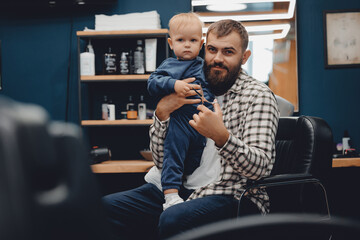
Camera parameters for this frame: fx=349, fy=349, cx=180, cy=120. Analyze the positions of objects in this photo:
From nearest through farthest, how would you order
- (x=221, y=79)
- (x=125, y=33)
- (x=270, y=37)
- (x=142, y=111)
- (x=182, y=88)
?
(x=182, y=88) < (x=221, y=79) < (x=125, y=33) < (x=142, y=111) < (x=270, y=37)

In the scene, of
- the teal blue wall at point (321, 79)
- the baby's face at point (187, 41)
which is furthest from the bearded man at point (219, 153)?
the teal blue wall at point (321, 79)

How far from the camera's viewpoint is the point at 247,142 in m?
1.60

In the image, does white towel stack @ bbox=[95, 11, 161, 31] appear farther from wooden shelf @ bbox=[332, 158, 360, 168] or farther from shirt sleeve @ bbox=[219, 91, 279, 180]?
wooden shelf @ bbox=[332, 158, 360, 168]

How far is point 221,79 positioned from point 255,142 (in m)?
0.42

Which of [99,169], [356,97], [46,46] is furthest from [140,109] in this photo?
[356,97]

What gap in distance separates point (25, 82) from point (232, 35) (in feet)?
8.48

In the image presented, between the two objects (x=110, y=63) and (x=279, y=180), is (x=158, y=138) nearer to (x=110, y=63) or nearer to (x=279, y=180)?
(x=279, y=180)

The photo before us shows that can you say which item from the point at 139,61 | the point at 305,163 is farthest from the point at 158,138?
the point at 139,61

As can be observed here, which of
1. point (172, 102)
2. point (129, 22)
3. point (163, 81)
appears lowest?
point (172, 102)

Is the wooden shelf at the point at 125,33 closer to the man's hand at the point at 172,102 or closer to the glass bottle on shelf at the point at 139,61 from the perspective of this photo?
the glass bottle on shelf at the point at 139,61

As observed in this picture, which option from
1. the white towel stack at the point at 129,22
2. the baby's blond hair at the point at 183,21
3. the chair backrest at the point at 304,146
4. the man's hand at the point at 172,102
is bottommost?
the chair backrest at the point at 304,146

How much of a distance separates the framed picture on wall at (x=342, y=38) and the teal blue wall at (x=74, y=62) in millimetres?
57

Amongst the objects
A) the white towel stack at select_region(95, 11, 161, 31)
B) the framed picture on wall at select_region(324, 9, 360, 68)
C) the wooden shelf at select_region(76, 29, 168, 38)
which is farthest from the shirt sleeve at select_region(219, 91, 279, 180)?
the framed picture on wall at select_region(324, 9, 360, 68)

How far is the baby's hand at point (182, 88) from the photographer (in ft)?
5.66
